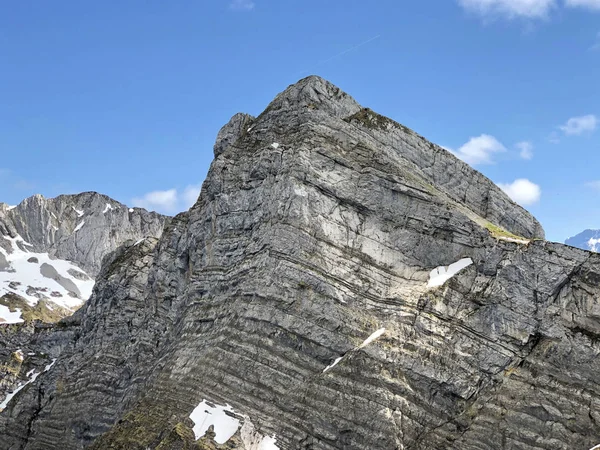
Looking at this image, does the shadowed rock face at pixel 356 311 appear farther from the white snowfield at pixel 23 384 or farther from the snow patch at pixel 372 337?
the white snowfield at pixel 23 384

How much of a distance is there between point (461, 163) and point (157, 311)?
29.5m

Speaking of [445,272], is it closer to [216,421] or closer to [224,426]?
[224,426]

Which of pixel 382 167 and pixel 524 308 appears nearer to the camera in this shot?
pixel 524 308

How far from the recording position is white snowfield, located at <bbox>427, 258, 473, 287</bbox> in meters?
42.8

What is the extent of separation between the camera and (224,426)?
37.7m

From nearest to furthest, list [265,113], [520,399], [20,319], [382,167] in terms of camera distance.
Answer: [520,399] < [382,167] < [265,113] < [20,319]

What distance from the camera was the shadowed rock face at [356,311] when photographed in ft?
121

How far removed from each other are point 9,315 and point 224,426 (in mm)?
126958

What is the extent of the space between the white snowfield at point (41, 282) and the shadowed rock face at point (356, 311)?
131344 mm

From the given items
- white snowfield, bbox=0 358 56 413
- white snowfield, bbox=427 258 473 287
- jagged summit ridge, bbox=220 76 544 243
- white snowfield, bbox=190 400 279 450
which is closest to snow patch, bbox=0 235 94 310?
white snowfield, bbox=0 358 56 413

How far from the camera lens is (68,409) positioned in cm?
6219

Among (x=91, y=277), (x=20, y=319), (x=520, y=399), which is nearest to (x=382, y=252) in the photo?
(x=520, y=399)

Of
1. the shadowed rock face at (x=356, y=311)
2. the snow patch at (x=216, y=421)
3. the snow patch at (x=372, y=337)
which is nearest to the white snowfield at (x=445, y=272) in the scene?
the shadowed rock face at (x=356, y=311)

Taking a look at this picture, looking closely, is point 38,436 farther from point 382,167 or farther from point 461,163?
point 461,163
